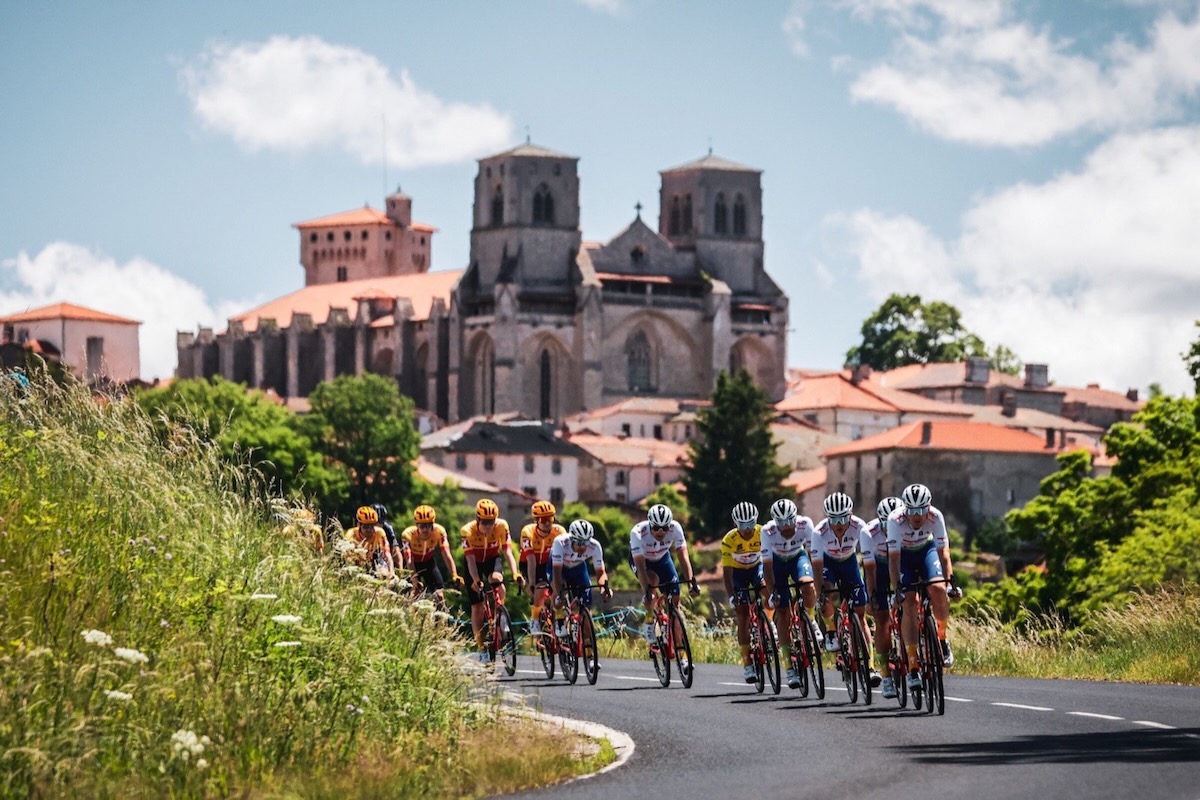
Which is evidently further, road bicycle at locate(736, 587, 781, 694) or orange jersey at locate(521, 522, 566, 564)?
orange jersey at locate(521, 522, 566, 564)

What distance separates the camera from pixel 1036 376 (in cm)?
18588

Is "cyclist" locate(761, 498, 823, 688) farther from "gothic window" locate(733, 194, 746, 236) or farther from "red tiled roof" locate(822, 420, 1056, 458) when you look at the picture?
"gothic window" locate(733, 194, 746, 236)

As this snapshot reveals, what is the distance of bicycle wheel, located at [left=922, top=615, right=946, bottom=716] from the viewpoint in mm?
17984

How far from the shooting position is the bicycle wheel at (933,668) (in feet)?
59.0

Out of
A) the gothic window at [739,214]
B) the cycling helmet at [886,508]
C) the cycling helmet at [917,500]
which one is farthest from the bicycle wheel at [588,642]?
the gothic window at [739,214]

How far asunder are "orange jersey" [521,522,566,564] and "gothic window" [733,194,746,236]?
5614 inches

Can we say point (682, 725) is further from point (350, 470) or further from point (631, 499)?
point (631, 499)

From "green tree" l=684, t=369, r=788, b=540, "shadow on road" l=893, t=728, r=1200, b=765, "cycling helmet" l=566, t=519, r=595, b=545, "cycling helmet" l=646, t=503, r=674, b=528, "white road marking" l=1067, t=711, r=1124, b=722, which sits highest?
"green tree" l=684, t=369, r=788, b=540

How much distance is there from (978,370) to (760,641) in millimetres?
160452

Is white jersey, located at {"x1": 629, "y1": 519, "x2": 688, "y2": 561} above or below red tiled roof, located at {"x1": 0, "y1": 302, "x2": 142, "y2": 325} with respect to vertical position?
below

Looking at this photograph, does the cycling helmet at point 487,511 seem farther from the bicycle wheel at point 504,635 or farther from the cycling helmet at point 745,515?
the cycling helmet at point 745,515

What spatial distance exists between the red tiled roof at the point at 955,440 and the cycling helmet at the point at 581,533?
10821 centimetres

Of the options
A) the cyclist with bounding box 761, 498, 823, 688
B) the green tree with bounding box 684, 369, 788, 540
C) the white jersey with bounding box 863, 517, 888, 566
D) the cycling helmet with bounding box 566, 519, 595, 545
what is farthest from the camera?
the green tree with bounding box 684, 369, 788, 540

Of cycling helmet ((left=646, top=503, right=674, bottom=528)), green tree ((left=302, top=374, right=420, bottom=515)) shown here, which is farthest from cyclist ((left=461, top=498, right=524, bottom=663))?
green tree ((left=302, top=374, right=420, bottom=515))
